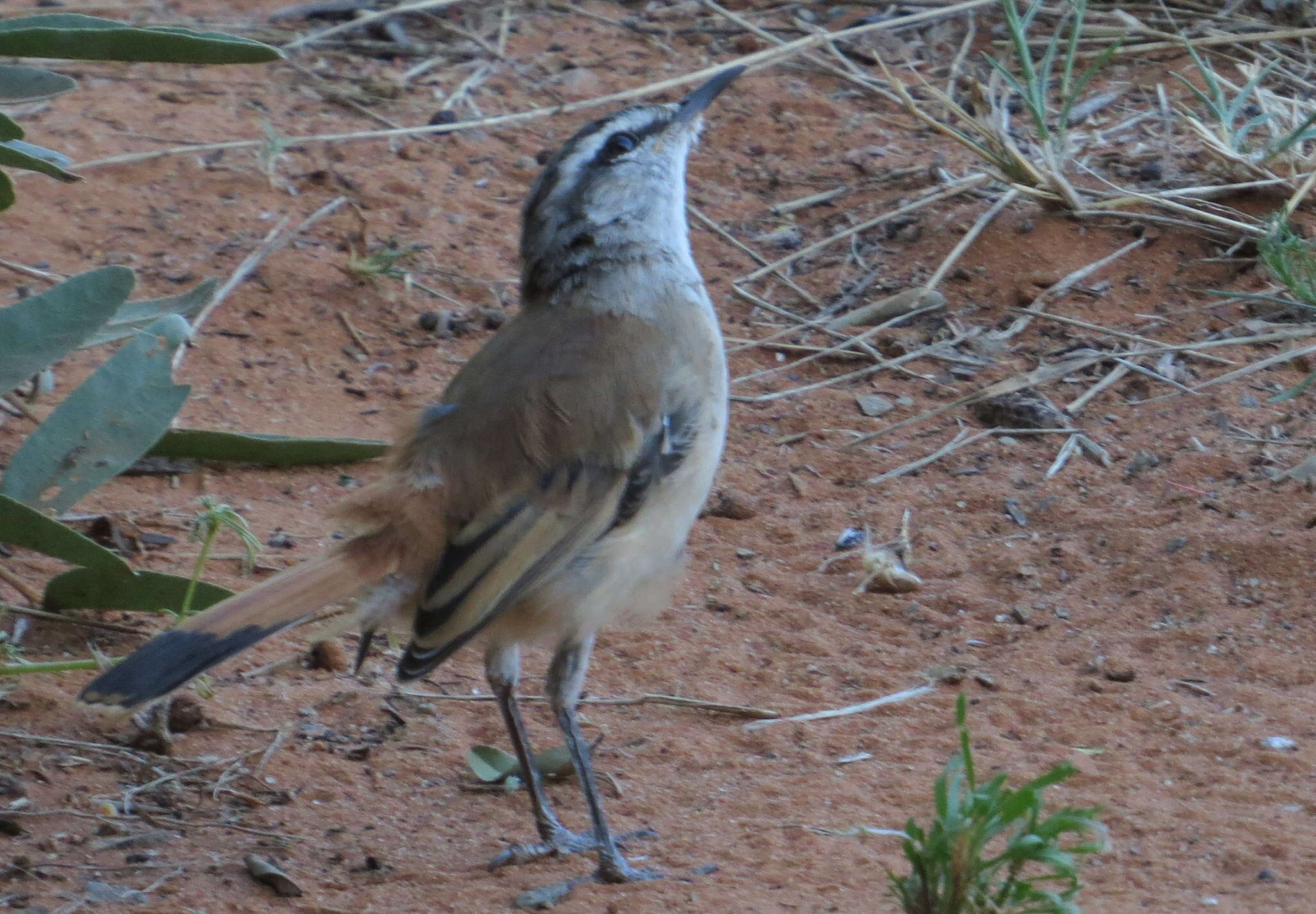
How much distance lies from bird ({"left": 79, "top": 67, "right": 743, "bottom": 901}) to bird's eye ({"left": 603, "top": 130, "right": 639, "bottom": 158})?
0.52ft

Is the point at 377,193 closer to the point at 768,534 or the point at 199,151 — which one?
the point at 199,151

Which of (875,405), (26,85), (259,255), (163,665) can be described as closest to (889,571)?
(875,405)

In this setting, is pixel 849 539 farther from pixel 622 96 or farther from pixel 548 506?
pixel 622 96

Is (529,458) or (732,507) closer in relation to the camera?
(529,458)

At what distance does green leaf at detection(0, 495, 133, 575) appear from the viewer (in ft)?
14.6

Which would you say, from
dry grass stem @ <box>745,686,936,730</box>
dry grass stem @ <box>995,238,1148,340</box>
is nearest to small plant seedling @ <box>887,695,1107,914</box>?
dry grass stem @ <box>745,686,936,730</box>

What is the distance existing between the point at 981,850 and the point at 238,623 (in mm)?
1816

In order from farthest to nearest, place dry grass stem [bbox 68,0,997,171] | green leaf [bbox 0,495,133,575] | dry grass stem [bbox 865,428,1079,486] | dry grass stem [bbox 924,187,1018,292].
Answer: dry grass stem [bbox 68,0,997,171], dry grass stem [bbox 924,187,1018,292], dry grass stem [bbox 865,428,1079,486], green leaf [bbox 0,495,133,575]

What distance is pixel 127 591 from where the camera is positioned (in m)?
4.70

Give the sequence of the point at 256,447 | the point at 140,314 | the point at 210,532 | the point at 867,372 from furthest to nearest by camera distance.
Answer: the point at 867,372 < the point at 256,447 < the point at 140,314 < the point at 210,532

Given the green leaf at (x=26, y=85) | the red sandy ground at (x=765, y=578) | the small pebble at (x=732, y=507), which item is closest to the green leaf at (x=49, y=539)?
the red sandy ground at (x=765, y=578)

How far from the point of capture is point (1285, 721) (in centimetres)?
421

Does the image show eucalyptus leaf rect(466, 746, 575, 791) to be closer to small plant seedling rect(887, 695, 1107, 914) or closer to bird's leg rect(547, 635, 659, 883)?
bird's leg rect(547, 635, 659, 883)

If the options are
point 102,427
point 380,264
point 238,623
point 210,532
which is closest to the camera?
point 238,623
